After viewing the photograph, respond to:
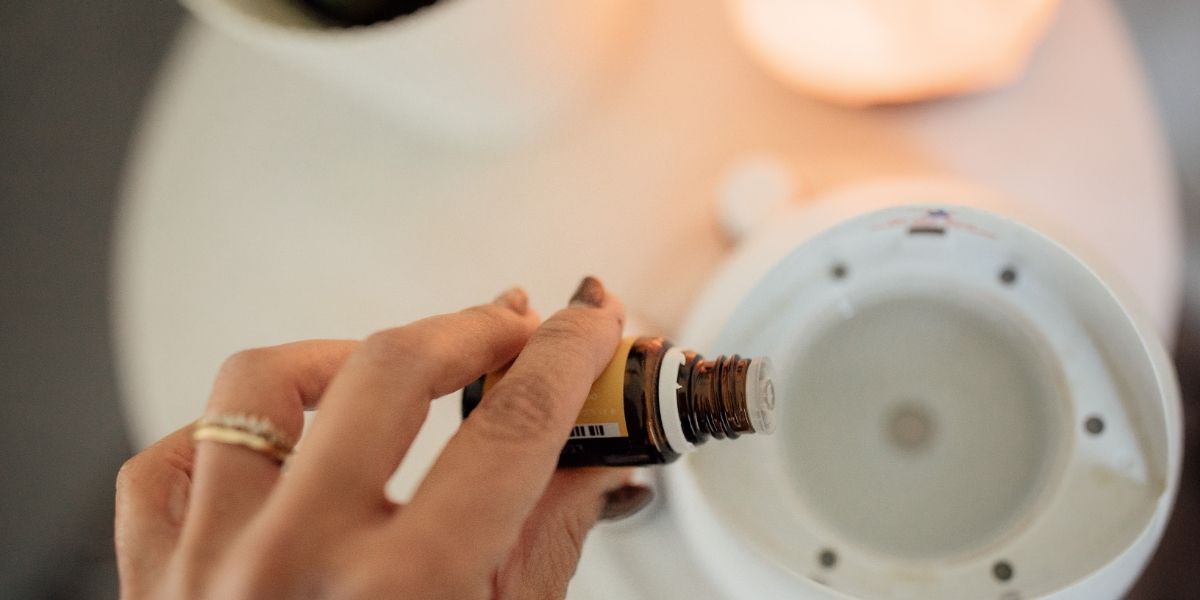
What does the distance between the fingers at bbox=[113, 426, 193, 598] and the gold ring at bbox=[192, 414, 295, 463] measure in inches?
1.6

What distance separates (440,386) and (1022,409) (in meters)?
0.29

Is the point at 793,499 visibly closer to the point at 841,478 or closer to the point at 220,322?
the point at 841,478

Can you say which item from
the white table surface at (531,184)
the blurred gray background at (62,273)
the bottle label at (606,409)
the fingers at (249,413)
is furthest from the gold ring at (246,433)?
the blurred gray background at (62,273)

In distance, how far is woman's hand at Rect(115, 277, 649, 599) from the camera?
0.77 ft

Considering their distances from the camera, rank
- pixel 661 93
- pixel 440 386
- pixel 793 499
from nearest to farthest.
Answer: pixel 440 386, pixel 793 499, pixel 661 93

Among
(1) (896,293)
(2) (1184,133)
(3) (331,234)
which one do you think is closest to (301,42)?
(3) (331,234)

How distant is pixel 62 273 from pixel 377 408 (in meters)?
0.59

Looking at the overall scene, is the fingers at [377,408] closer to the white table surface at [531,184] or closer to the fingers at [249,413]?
the fingers at [249,413]

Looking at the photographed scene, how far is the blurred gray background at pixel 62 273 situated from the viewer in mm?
696

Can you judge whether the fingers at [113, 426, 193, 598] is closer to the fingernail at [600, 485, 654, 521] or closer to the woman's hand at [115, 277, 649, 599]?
the woman's hand at [115, 277, 649, 599]

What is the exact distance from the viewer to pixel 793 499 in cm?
42

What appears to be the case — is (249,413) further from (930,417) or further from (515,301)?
(930,417)

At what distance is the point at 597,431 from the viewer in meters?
0.32

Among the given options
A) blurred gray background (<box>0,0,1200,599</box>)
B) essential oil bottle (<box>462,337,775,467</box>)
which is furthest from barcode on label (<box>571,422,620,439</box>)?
blurred gray background (<box>0,0,1200,599</box>)
